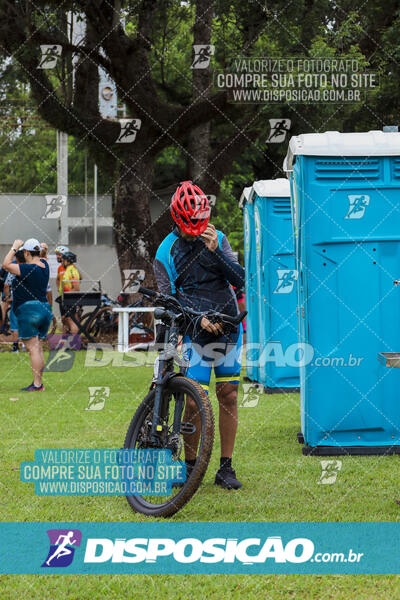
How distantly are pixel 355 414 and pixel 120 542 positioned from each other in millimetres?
2777

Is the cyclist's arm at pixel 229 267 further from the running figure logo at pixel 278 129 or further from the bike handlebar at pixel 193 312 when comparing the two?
the running figure logo at pixel 278 129

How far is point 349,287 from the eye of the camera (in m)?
6.66

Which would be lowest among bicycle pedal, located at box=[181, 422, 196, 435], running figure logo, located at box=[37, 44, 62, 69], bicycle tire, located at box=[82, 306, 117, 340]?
bicycle tire, located at box=[82, 306, 117, 340]

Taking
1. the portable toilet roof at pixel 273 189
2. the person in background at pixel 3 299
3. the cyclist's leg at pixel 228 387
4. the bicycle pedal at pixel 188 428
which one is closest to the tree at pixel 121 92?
the person in background at pixel 3 299

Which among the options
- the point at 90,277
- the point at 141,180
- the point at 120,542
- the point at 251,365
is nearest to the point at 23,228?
the point at 90,277

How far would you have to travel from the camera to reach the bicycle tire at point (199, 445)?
183 inches

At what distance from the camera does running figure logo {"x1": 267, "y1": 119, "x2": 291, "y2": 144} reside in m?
17.0

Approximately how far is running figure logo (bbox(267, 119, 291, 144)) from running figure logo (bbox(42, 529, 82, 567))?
44.1 feet

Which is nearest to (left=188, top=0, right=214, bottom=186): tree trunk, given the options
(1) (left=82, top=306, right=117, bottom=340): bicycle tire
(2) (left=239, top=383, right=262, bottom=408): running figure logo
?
(1) (left=82, top=306, right=117, bottom=340): bicycle tire

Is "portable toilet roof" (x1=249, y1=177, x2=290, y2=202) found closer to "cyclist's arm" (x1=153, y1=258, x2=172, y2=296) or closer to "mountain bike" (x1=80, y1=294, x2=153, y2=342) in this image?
"cyclist's arm" (x1=153, y1=258, x2=172, y2=296)

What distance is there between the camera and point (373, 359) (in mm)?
6652

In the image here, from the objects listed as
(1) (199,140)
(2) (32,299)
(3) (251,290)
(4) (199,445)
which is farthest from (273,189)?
(1) (199,140)

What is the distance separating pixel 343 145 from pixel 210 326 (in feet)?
7.10

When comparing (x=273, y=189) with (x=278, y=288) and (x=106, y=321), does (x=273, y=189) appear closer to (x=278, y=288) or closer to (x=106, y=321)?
(x=278, y=288)
